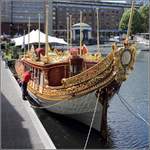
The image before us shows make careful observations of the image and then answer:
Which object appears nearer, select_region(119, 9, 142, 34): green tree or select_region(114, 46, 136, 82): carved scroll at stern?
select_region(114, 46, 136, 82): carved scroll at stern

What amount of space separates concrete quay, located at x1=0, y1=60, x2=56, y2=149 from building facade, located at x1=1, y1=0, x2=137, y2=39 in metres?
94.6

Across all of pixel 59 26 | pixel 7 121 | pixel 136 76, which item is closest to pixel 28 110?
pixel 7 121

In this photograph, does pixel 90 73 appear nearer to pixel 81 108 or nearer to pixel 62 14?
pixel 81 108

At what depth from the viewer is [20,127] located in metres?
15.5

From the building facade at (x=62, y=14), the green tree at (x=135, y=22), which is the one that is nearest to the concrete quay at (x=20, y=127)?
the green tree at (x=135, y=22)

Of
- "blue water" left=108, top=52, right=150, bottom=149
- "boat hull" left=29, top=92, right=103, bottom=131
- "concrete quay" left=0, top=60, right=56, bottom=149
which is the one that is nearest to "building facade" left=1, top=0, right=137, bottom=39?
"blue water" left=108, top=52, right=150, bottom=149

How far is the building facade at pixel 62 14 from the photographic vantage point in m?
122

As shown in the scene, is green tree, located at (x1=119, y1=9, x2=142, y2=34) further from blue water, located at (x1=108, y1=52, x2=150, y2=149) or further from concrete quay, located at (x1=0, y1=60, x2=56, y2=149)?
concrete quay, located at (x1=0, y1=60, x2=56, y2=149)

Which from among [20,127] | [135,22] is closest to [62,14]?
[135,22]

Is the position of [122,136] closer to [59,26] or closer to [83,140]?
[83,140]

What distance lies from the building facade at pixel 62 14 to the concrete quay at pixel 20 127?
94.6 meters

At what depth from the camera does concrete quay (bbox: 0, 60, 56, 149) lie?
13.8 meters

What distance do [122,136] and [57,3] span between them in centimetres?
12955

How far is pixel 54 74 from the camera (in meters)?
21.4
